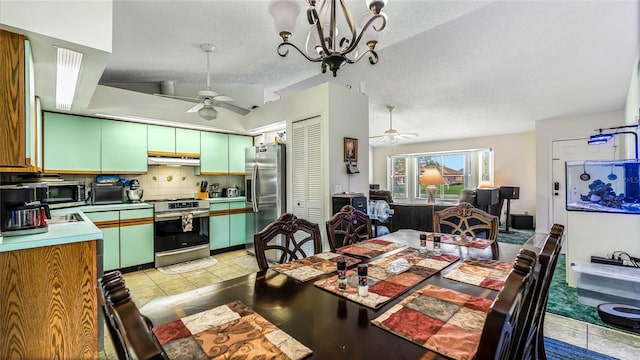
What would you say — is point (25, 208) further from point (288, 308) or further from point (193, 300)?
point (288, 308)

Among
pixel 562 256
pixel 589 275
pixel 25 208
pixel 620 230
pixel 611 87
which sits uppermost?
pixel 611 87

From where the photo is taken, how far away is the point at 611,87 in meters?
4.11

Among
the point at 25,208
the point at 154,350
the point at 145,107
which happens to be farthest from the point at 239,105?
the point at 154,350

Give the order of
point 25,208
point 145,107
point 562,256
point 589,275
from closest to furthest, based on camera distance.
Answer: point 25,208 < point 589,275 < point 145,107 < point 562,256

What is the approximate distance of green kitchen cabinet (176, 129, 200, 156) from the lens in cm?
439

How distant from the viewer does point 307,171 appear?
3.72m

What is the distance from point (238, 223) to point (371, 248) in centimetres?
336

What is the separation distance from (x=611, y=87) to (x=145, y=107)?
6.92 meters

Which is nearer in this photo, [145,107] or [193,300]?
[193,300]

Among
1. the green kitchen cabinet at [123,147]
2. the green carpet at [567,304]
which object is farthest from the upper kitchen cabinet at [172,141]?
the green carpet at [567,304]

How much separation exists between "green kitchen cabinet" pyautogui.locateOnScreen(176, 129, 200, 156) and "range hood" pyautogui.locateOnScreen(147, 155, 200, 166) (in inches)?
3.2

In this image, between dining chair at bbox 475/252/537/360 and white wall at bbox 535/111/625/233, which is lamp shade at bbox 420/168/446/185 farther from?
dining chair at bbox 475/252/537/360

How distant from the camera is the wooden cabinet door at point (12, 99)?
1.65 m

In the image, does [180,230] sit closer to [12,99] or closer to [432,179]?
[12,99]
